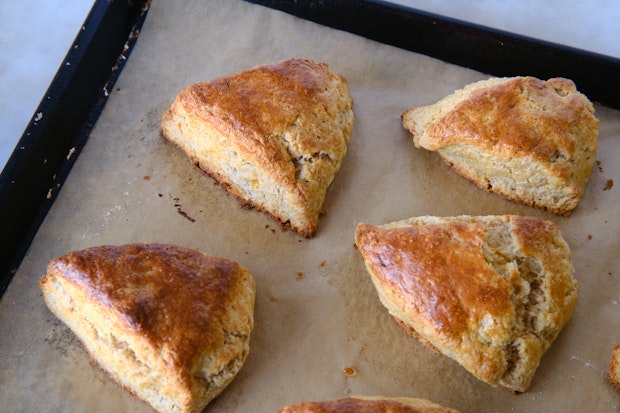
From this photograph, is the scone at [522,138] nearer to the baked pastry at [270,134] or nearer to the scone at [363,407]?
the baked pastry at [270,134]

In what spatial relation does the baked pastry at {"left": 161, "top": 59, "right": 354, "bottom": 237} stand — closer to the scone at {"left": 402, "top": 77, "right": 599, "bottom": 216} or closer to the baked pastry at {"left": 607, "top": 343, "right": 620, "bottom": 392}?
the scone at {"left": 402, "top": 77, "right": 599, "bottom": 216}

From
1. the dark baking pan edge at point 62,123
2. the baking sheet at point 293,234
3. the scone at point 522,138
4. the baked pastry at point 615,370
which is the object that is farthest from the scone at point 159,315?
the baked pastry at point 615,370

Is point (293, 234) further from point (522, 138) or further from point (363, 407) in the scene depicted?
point (522, 138)

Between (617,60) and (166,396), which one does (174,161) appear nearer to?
(166,396)

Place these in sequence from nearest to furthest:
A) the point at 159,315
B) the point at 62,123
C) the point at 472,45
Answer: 1. the point at 159,315
2. the point at 62,123
3. the point at 472,45

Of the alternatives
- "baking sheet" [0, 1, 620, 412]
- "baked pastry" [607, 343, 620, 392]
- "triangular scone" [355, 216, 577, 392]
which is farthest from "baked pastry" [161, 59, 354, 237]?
"baked pastry" [607, 343, 620, 392]

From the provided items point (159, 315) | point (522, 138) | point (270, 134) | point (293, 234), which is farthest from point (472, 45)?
point (159, 315)

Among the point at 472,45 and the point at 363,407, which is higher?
the point at 472,45
